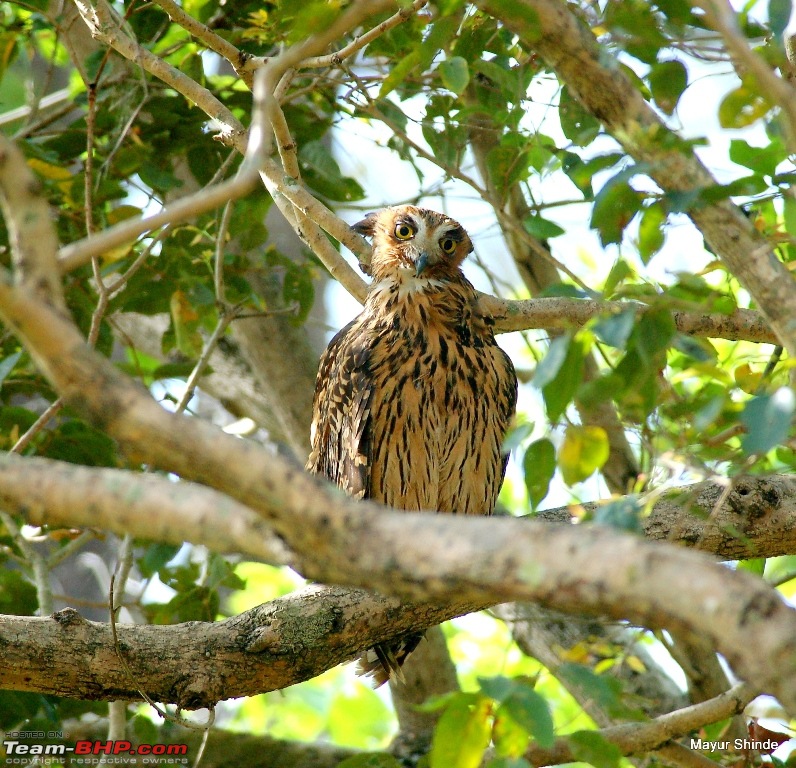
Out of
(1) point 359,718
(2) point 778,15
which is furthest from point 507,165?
(1) point 359,718

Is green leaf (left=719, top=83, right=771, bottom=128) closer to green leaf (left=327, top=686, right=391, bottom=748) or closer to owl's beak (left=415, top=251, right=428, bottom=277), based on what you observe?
owl's beak (left=415, top=251, right=428, bottom=277)

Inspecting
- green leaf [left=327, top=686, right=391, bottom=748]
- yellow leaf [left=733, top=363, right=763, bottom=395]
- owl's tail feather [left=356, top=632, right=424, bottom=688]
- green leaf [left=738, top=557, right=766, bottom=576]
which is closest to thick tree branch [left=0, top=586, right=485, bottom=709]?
owl's tail feather [left=356, top=632, right=424, bottom=688]

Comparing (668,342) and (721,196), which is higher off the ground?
(721,196)

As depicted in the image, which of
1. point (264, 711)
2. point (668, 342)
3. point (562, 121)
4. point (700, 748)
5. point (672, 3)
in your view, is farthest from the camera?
point (264, 711)

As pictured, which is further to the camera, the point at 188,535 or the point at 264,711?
the point at 264,711

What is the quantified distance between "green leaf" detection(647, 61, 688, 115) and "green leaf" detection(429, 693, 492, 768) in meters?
1.21

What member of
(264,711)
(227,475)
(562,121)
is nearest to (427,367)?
(562,121)

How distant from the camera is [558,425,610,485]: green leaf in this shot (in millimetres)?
1697

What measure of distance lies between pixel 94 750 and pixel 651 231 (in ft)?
11.1

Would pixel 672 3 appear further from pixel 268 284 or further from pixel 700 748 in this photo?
pixel 268 284

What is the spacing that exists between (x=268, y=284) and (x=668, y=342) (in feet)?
11.3

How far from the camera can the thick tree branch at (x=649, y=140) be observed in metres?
1.66

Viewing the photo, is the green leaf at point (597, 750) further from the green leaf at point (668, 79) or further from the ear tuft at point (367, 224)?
the ear tuft at point (367, 224)

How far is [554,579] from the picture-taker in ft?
4.22
